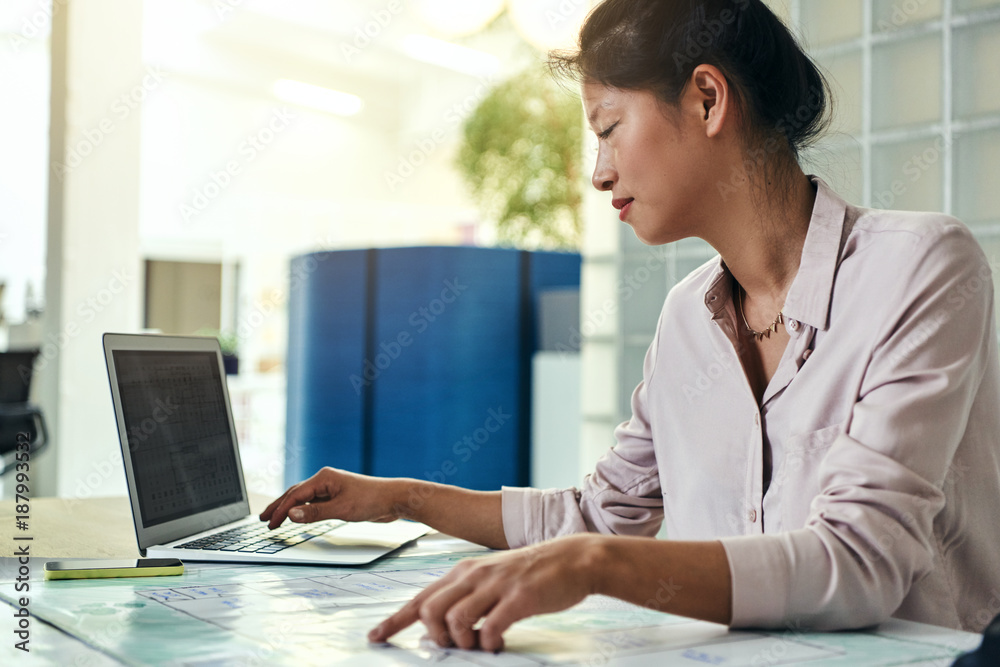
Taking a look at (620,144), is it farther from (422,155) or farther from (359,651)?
(422,155)

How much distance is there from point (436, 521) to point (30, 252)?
23.9ft

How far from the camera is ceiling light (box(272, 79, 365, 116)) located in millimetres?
9023

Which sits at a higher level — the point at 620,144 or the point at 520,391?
the point at 620,144

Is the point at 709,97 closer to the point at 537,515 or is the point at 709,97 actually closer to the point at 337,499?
the point at 537,515

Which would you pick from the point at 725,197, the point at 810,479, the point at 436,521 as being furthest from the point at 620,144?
the point at 436,521

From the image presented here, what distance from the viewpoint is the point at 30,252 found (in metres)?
7.40

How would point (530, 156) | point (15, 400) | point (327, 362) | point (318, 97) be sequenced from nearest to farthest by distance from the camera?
point (327, 362) → point (15, 400) → point (530, 156) → point (318, 97)

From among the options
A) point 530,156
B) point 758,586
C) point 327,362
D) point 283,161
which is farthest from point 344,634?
point 283,161

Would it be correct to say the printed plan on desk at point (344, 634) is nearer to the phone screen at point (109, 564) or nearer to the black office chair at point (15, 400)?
the phone screen at point (109, 564)

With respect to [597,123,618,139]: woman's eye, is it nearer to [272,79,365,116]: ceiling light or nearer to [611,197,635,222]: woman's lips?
[611,197,635,222]: woman's lips

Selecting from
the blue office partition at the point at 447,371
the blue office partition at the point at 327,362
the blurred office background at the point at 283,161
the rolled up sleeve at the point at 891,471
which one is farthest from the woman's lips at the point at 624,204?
the blue office partition at the point at 327,362

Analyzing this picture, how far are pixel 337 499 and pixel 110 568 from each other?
32cm

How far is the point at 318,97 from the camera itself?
935 centimetres

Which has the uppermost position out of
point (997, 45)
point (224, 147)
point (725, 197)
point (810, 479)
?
point (224, 147)
